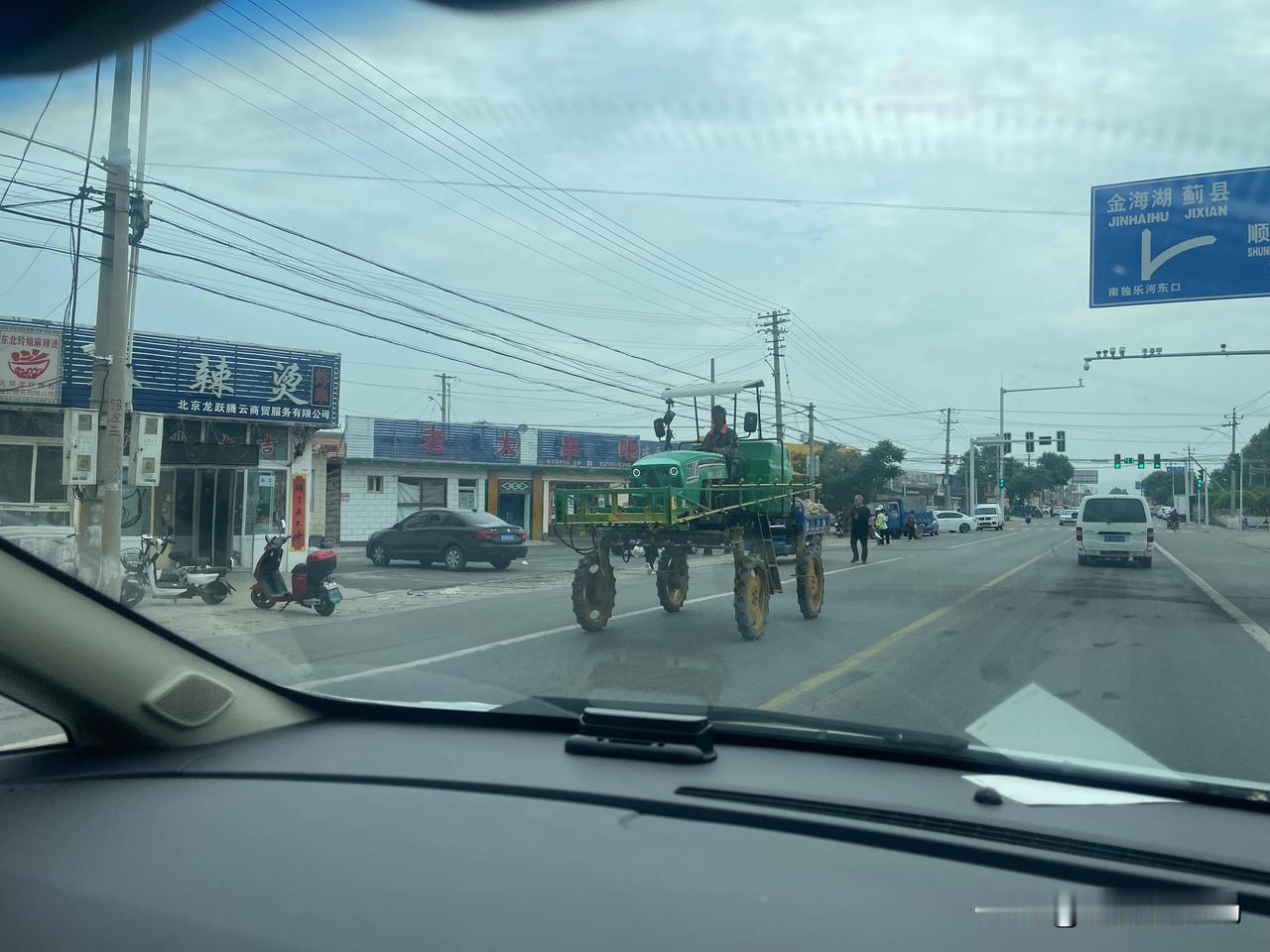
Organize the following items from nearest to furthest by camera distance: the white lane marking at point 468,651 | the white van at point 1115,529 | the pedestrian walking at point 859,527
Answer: the white lane marking at point 468,651, the pedestrian walking at point 859,527, the white van at point 1115,529

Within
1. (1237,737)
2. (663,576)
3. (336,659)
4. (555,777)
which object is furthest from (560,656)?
(555,777)

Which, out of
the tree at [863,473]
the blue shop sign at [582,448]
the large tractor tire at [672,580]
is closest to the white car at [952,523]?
the tree at [863,473]

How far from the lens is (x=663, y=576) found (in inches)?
498

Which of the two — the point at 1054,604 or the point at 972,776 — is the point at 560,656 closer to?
the point at 972,776

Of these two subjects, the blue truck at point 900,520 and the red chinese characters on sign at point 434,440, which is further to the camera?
the blue truck at point 900,520

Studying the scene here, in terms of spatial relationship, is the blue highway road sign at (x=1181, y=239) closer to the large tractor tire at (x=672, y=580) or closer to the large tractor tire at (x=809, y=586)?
the large tractor tire at (x=809, y=586)

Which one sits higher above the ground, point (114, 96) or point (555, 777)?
point (114, 96)

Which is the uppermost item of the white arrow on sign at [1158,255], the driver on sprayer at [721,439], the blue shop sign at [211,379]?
the white arrow on sign at [1158,255]

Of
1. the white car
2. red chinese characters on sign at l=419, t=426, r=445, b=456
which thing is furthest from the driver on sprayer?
the white car

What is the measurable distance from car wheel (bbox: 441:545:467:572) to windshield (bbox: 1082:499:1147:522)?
50.0ft

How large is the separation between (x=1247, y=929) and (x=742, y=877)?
3.44 feet

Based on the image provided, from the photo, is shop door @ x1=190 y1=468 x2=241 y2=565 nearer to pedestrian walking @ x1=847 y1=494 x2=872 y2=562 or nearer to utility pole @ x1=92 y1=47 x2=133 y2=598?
utility pole @ x1=92 y1=47 x2=133 y2=598

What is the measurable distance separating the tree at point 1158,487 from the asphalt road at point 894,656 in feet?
516

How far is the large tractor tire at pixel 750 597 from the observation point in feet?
35.2
